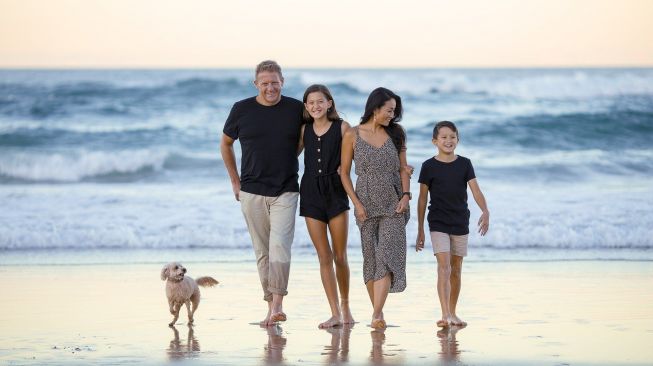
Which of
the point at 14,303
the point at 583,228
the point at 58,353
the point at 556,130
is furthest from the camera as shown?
the point at 556,130

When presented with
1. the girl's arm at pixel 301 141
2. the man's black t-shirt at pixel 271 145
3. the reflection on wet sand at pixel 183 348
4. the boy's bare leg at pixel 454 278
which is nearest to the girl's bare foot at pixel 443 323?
the boy's bare leg at pixel 454 278

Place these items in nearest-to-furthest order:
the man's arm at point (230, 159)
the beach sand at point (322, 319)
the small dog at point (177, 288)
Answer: the beach sand at point (322, 319), the small dog at point (177, 288), the man's arm at point (230, 159)

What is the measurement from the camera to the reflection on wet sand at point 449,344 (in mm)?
5718

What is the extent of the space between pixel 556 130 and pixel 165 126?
9.18m

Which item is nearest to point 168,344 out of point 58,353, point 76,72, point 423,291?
point 58,353

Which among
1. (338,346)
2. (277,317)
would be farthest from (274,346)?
(277,317)

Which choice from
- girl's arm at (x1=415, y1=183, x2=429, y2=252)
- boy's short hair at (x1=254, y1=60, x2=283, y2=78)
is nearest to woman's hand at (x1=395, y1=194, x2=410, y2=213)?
girl's arm at (x1=415, y1=183, x2=429, y2=252)

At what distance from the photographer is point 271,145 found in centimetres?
691

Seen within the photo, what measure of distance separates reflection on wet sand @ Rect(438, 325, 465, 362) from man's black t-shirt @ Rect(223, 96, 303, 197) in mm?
1381

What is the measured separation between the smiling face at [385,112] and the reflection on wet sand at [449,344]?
1410 millimetres

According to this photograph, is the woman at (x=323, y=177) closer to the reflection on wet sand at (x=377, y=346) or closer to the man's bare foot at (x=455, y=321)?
the reflection on wet sand at (x=377, y=346)

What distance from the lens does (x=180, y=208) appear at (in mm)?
14359

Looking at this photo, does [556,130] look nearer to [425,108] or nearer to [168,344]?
[425,108]

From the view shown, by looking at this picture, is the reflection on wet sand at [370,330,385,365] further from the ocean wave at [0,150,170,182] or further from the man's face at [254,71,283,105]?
the ocean wave at [0,150,170,182]
